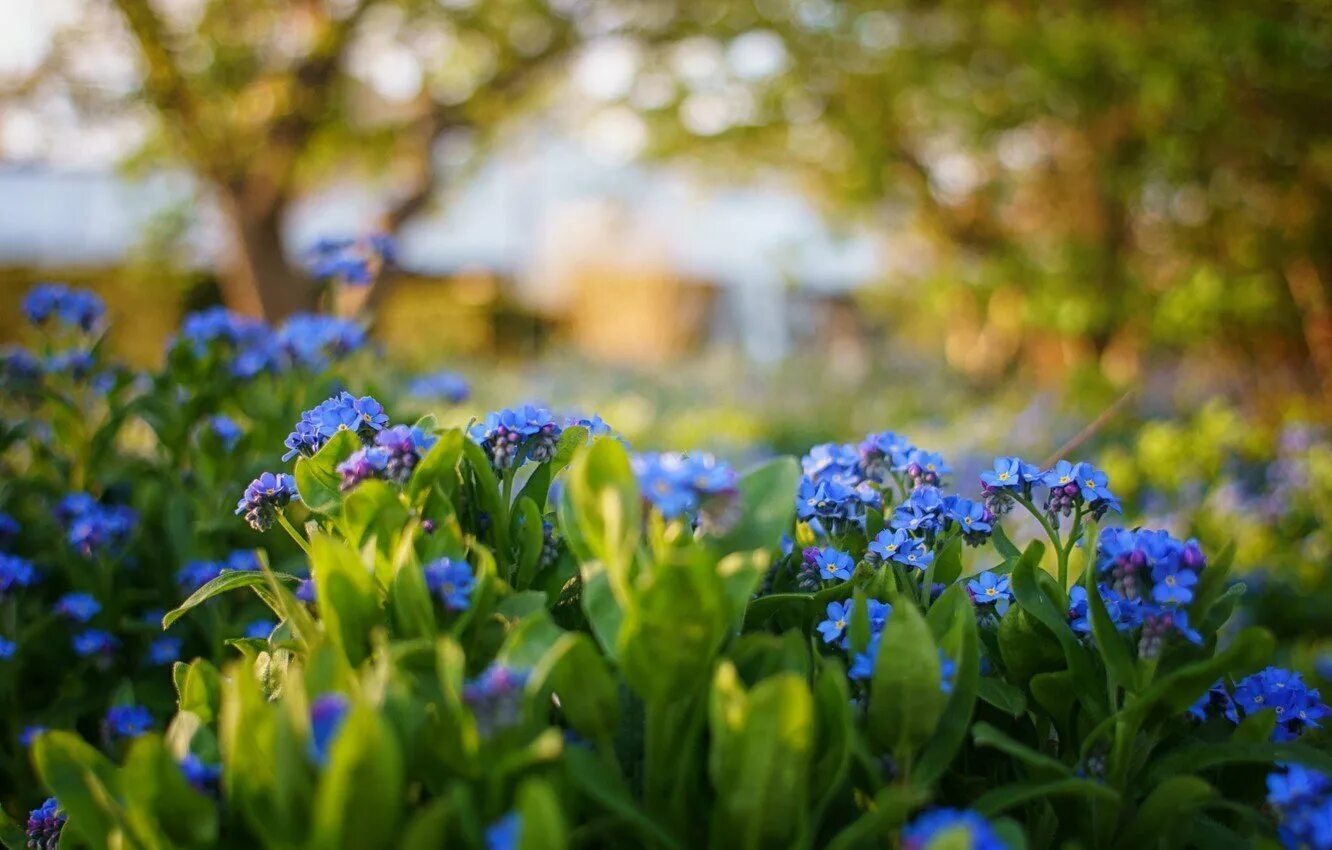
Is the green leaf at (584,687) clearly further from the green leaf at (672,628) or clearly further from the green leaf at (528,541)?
the green leaf at (528,541)

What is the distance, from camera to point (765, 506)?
4.09 ft

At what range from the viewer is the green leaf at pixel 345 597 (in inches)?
44.2

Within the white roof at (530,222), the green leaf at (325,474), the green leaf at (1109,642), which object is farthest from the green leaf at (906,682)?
the white roof at (530,222)

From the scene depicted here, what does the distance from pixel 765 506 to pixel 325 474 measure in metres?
0.55

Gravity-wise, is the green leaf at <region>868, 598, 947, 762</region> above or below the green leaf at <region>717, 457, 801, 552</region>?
below

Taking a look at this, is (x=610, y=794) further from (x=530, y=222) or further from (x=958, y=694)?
(x=530, y=222)

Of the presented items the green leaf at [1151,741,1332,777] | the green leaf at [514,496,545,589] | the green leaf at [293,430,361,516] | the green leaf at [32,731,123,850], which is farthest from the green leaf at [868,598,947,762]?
the green leaf at [32,731,123,850]

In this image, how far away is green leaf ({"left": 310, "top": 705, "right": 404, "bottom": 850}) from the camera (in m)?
0.86

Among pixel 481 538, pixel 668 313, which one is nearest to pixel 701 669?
pixel 481 538

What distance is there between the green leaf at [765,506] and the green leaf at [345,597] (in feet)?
1.29

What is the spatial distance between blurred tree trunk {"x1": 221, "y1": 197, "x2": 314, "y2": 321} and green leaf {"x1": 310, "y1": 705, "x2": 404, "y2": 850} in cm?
820

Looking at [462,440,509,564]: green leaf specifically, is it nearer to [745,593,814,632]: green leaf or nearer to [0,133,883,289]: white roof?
[745,593,814,632]: green leaf

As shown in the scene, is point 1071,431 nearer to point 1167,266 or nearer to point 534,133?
point 1167,266

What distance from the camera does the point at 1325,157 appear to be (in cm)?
655
